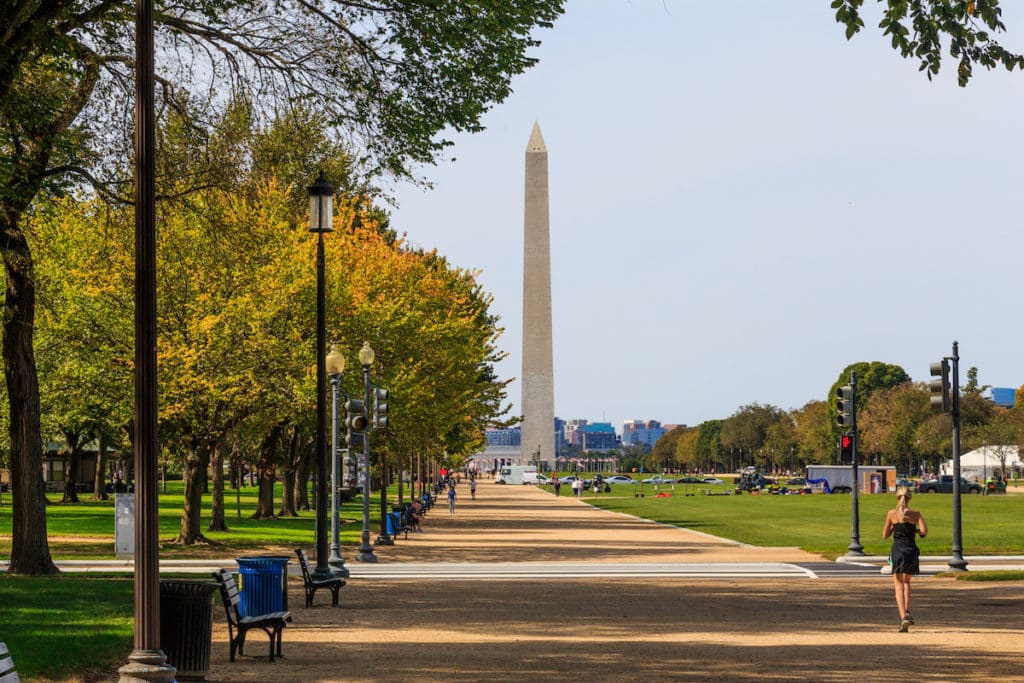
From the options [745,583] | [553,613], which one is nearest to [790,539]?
[745,583]

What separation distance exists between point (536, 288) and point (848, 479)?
41748 millimetres

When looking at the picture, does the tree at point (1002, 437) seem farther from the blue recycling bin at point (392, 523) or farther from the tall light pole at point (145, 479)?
the tall light pole at point (145, 479)

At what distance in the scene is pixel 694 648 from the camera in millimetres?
16969

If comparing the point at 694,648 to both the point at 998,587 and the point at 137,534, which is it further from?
the point at 998,587

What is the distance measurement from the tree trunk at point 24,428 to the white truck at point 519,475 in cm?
12619

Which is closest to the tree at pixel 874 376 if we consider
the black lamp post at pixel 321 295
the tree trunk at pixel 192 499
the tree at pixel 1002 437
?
the tree at pixel 1002 437

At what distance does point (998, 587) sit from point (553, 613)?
9.14m

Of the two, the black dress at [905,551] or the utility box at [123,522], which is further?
the utility box at [123,522]

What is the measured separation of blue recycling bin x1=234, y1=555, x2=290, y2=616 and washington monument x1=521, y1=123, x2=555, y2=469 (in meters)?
80.4

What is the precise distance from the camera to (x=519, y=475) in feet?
561

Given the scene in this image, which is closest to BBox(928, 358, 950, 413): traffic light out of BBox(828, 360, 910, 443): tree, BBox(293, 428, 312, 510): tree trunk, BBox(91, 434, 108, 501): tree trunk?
BBox(293, 428, 312, 510): tree trunk

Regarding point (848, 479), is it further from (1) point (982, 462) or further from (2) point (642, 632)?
(2) point (642, 632)

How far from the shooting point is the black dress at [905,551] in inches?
744

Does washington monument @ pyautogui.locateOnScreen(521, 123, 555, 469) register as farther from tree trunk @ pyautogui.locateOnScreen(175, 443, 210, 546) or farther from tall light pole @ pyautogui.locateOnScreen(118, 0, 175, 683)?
tall light pole @ pyautogui.locateOnScreen(118, 0, 175, 683)
